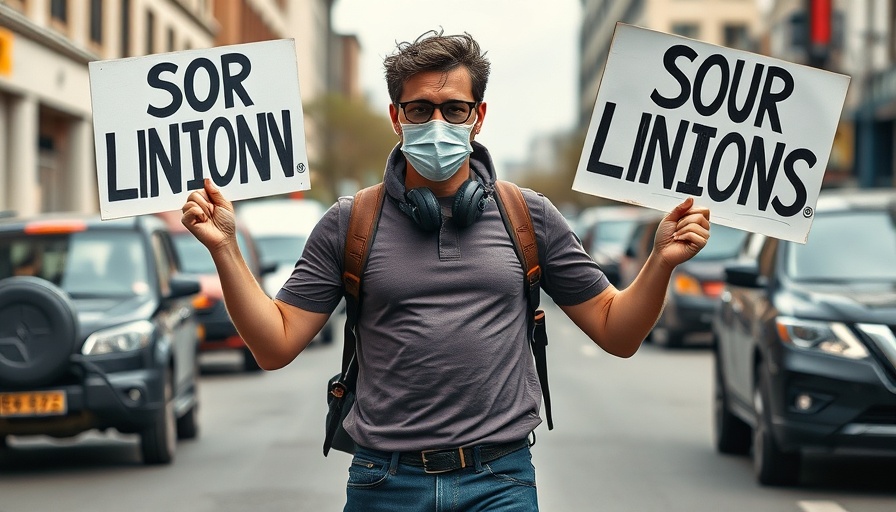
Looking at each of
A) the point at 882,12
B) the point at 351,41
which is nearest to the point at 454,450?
the point at 882,12

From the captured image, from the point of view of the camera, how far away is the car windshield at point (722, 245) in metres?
19.9

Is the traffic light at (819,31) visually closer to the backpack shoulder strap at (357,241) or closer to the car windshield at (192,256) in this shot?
the car windshield at (192,256)

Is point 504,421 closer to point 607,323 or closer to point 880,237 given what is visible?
point 607,323

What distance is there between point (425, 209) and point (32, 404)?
628 cm

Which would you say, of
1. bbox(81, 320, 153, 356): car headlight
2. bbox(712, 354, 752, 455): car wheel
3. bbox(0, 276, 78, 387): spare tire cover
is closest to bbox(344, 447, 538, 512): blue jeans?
bbox(0, 276, 78, 387): spare tire cover

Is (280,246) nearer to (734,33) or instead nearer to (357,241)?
(357,241)

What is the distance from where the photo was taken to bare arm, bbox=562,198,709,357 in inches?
154

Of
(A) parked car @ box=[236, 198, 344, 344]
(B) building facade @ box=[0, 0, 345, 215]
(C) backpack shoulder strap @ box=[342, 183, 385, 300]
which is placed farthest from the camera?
(B) building facade @ box=[0, 0, 345, 215]

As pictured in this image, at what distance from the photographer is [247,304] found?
3822mm

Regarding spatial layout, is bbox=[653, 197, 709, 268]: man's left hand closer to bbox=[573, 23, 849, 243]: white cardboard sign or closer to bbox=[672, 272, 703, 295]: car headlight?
bbox=[573, 23, 849, 243]: white cardboard sign

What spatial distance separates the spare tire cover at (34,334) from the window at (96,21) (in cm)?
2465

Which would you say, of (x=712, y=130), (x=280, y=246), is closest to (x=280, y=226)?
(x=280, y=246)

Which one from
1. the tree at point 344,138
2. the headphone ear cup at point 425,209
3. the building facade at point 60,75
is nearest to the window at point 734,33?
the tree at point 344,138

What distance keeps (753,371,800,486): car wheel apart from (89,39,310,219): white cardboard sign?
4.82 meters
